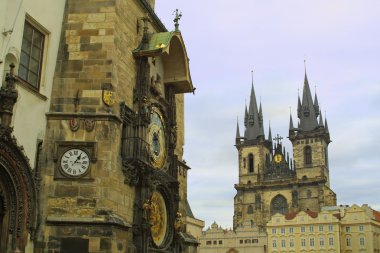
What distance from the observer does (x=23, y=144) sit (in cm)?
1066

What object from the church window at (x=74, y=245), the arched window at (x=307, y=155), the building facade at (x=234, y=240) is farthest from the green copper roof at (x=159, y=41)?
the arched window at (x=307, y=155)

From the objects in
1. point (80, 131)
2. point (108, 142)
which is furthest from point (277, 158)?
point (80, 131)

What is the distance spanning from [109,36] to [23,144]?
324 centimetres

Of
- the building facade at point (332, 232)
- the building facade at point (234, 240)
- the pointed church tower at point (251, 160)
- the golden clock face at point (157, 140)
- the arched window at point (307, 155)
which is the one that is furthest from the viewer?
the pointed church tower at point (251, 160)

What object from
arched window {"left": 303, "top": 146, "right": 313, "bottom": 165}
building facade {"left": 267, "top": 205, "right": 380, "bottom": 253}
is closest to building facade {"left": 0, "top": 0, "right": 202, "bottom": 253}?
building facade {"left": 267, "top": 205, "right": 380, "bottom": 253}

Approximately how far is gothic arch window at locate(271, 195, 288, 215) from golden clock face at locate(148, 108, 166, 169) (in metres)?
80.4

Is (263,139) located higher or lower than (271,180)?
higher

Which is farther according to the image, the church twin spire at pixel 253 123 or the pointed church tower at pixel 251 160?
the church twin spire at pixel 253 123

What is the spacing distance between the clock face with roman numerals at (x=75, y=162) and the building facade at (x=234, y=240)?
7203cm

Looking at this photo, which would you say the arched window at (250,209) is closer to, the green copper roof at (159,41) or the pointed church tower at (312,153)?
the pointed church tower at (312,153)

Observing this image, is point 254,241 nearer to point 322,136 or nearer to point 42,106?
point 322,136

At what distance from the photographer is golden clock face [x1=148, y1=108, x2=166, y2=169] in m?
13.6

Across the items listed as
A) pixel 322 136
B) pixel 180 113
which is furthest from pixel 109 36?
pixel 322 136

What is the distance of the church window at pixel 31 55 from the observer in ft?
36.3
